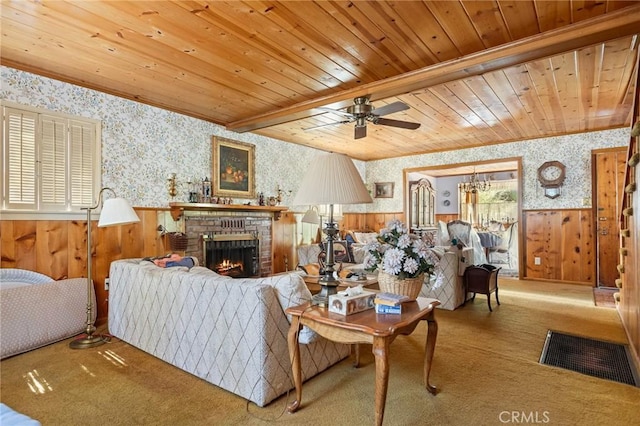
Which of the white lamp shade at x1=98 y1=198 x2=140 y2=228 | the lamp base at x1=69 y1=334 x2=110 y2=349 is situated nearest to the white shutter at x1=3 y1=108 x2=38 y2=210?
the white lamp shade at x1=98 y1=198 x2=140 y2=228

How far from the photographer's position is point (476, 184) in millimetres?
9336

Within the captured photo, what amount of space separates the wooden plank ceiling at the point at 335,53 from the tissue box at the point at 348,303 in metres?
1.86

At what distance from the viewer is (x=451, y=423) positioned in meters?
1.88

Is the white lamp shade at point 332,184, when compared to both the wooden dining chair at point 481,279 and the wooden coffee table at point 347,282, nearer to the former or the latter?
the wooden coffee table at point 347,282

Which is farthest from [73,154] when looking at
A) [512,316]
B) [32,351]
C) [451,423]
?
[512,316]

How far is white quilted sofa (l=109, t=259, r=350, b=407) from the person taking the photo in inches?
80.5

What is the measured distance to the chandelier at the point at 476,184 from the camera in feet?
30.5

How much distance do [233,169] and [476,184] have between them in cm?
686

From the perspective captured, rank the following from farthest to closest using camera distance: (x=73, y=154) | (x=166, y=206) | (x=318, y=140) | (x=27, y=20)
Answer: (x=318, y=140), (x=166, y=206), (x=73, y=154), (x=27, y=20)

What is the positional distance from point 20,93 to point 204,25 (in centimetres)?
207

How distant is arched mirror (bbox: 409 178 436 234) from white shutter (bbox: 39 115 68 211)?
20.4ft

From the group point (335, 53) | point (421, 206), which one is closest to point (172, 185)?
point (335, 53)

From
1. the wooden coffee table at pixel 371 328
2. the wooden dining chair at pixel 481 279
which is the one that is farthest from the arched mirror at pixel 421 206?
the wooden coffee table at pixel 371 328

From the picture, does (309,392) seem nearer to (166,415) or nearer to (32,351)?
(166,415)
